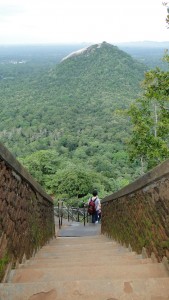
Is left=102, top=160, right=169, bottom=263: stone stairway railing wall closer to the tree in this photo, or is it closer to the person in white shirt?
the person in white shirt

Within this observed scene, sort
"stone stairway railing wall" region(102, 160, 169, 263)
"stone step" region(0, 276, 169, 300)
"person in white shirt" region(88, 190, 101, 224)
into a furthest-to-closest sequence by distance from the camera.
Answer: "person in white shirt" region(88, 190, 101, 224) → "stone stairway railing wall" region(102, 160, 169, 263) → "stone step" region(0, 276, 169, 300)

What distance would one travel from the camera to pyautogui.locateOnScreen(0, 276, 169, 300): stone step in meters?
2.50

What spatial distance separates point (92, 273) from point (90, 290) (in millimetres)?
591

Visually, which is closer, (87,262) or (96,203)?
(87,262)

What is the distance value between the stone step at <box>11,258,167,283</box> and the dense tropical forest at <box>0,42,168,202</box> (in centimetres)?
1106

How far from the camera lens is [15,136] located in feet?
204

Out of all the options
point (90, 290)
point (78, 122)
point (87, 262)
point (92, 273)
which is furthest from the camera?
point (78, 122)

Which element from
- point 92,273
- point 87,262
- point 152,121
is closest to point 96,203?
point 152,121

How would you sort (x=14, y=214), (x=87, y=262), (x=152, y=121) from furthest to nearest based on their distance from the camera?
(x=152, y=121)
(x=87, y=262)
(x=14, y=214)

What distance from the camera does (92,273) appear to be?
3.16m

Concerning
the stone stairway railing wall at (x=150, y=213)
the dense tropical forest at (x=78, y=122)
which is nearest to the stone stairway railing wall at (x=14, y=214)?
the stone stairway railing wall at (x=150, y=213)

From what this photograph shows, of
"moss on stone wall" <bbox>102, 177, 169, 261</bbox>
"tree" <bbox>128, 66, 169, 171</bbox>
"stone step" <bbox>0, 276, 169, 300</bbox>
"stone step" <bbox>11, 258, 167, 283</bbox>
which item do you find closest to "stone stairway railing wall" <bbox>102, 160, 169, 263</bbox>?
"moss on stone wall" <bbox>102, 177, 169, 261</bbox>

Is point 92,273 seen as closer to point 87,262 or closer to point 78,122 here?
point 87,262

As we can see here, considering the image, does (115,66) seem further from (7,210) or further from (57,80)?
(7,210)
